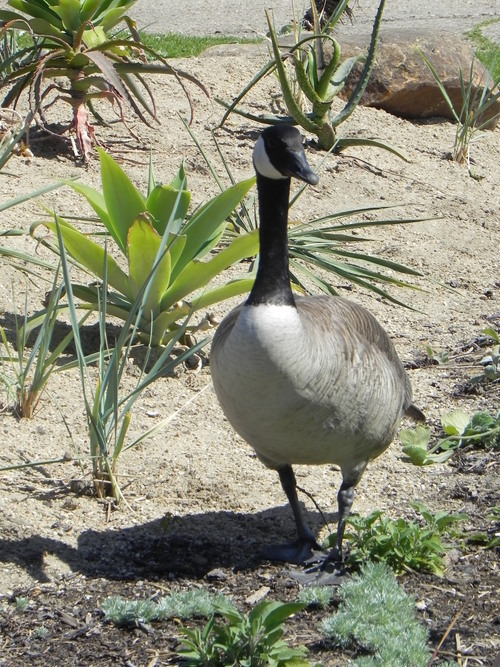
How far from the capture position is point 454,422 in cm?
452

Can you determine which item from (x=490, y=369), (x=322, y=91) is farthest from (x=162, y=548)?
(x=322, y=91)

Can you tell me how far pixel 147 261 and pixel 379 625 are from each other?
2.30 meters

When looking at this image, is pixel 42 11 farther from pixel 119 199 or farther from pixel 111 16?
pixel 119 199

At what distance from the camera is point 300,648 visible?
2729 millimetres

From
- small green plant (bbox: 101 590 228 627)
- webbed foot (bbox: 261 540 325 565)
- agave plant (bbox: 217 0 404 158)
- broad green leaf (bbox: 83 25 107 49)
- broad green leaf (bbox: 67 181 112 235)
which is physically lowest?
webbed foot (bbox: 261 540 325 565)

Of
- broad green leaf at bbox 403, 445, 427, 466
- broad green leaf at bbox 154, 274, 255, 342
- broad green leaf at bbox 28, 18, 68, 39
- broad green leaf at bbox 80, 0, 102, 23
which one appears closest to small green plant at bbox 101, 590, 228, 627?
broad green leaf at bbox 403, 445, 427, 466

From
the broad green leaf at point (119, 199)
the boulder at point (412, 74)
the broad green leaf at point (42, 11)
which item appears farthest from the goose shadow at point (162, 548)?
the boulder at point (412, 74)

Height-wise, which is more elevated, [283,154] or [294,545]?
[283,154]

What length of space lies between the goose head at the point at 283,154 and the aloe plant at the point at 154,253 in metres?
1.23

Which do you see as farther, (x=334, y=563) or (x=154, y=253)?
(x=154, y=253)

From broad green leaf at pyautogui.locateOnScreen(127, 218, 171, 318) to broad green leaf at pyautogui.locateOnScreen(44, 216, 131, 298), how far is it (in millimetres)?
92

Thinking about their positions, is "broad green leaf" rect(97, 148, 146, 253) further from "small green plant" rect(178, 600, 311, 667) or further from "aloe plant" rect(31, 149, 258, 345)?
"small green plant" rect(178, 600, 311, 667)

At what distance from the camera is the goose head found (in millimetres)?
3314

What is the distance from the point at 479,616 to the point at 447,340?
2.70m
